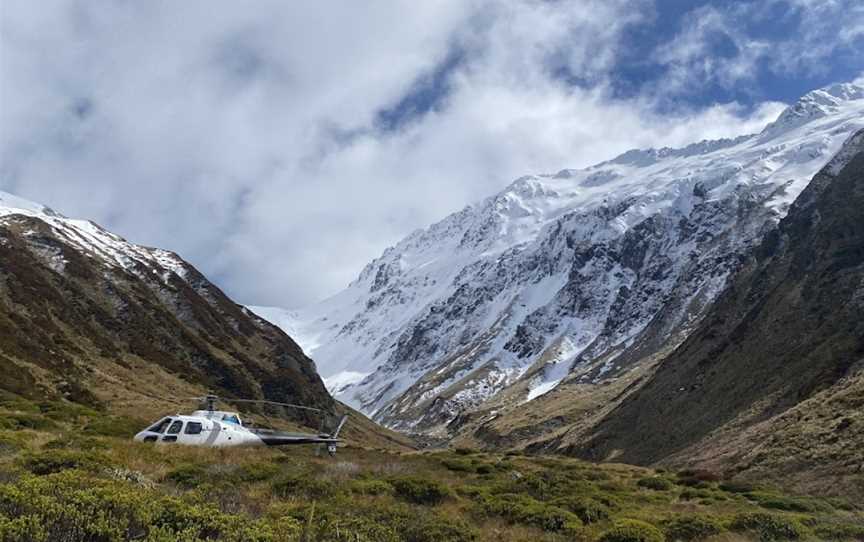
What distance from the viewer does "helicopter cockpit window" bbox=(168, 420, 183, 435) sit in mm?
23906

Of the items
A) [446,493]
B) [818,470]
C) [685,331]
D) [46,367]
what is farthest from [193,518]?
[685,331]

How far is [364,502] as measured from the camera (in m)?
16.2

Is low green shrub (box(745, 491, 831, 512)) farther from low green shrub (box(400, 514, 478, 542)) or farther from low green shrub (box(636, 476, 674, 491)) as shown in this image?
low green shrub (box(400, 514, 478, 542))

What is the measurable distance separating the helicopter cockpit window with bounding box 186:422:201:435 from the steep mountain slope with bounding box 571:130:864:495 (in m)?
31.3

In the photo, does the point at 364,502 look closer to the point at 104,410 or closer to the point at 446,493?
the point at 446,493

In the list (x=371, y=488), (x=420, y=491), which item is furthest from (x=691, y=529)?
(x=371, y=488)

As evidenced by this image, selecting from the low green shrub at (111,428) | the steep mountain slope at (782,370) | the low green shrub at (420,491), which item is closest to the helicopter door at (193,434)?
the low green shrub at (111,428)

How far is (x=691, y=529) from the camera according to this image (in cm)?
1702

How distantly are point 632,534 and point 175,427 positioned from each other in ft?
56.5

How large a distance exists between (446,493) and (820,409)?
135 ft

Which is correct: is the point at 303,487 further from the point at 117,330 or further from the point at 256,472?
the point at 117,330

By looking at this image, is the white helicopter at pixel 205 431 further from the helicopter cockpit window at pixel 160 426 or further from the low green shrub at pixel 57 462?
the low green shrub at pixel 57 462

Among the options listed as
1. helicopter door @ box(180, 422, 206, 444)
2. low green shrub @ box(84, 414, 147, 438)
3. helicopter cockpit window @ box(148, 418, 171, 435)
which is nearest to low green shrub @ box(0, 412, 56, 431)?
low green shrub @ box(84, 414, 147, 438)

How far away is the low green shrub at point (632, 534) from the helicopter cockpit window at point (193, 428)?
52.8 feet
